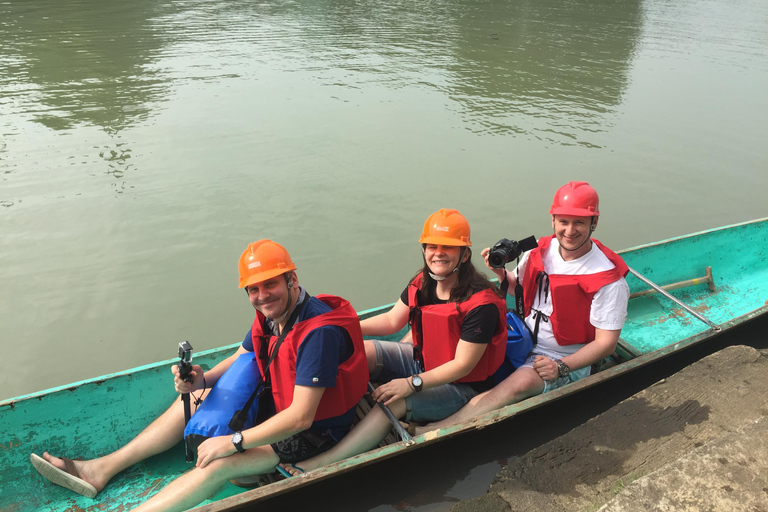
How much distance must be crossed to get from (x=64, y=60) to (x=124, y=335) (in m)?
10.5

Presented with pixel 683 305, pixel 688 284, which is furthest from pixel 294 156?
pixel 683 305

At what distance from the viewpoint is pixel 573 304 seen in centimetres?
378

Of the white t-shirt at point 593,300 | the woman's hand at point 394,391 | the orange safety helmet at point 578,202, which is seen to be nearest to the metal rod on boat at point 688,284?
the white t-shirt at point 593,300

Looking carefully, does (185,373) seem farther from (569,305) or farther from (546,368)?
(569,305)

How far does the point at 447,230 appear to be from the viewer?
10.5 feet

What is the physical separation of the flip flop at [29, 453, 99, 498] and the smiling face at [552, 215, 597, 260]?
10.3 ft

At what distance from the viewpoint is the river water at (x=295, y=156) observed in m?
6.04

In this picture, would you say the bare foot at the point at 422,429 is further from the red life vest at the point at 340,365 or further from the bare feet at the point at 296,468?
the bare feet at the point at 296,468

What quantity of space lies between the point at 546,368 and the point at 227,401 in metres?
1.94

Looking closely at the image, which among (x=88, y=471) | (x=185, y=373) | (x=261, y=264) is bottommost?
(x=88, y=471)

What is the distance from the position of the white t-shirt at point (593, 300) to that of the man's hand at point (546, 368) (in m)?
0.23

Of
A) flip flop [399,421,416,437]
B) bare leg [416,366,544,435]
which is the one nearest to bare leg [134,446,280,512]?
flip flop [399,421,416,437]

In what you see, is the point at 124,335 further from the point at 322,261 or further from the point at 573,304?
the point at 573,304

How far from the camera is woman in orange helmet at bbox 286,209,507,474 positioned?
3.27m
